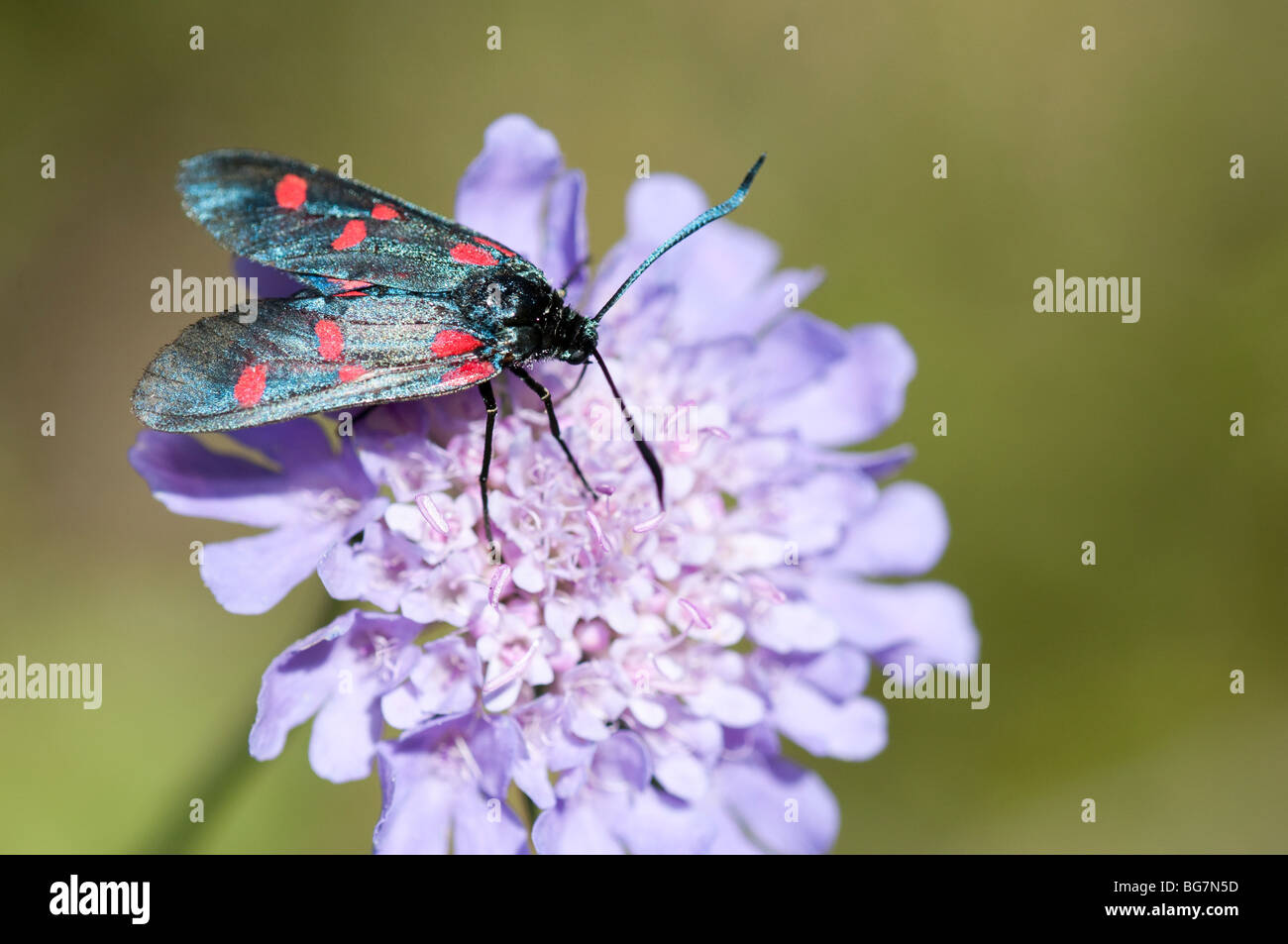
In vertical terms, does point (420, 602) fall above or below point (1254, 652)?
above

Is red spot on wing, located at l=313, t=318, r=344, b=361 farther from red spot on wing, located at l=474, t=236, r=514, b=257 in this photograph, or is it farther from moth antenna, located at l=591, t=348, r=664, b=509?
moth antenna, located at l=591, t=348, r=664, b=509

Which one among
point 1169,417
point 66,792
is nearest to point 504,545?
point 66,792

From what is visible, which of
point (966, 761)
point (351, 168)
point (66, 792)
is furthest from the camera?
point (351, 168)

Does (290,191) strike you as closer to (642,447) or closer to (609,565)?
(642,447)

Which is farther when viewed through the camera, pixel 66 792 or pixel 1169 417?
pixel 1169 417

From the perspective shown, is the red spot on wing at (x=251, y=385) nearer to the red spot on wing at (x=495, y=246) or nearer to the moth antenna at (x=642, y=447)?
the red spot on wing at (x=495, y=246)
